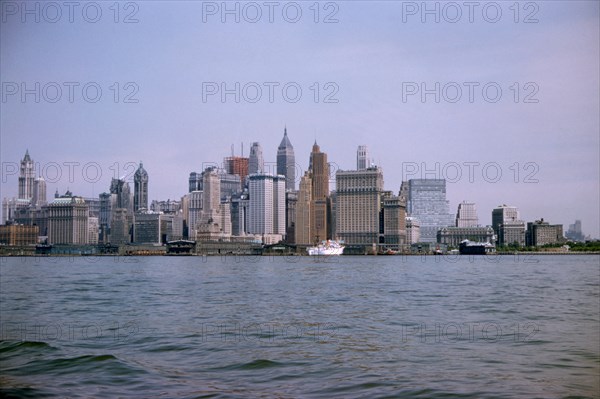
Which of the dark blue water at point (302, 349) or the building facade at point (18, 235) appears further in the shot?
the building facade at point (18, 235)

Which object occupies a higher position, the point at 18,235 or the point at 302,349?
the point at 18,235

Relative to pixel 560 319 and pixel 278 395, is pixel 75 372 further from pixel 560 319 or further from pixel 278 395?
pixel 560 319

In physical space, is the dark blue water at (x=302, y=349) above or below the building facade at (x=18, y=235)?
below

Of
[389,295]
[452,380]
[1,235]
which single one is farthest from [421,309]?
[1,235]

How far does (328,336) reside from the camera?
2248 centimetres

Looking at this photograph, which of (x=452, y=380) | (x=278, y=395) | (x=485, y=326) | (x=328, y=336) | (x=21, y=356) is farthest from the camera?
(x=485, y=326)

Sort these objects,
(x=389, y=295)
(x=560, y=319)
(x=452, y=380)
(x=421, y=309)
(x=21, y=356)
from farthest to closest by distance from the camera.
A: (x=389, y=295) < (x=421, y=309) < (x=560, y=319) < (x=21, y=356) < (x=452, y=380)

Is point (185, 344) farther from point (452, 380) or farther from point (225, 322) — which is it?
point (452, 380)

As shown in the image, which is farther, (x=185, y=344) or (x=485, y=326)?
(x=485, y=326)

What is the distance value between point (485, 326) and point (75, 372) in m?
14.4

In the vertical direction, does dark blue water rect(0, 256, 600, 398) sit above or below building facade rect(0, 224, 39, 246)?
below

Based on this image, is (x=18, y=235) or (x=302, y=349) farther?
(x=18, y=235)

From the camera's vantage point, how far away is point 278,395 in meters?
14.6

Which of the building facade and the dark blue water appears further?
the building facade
